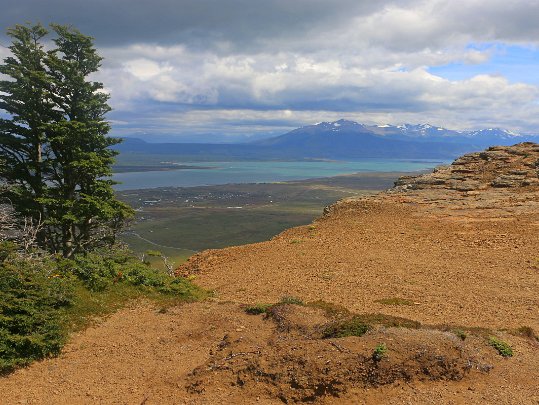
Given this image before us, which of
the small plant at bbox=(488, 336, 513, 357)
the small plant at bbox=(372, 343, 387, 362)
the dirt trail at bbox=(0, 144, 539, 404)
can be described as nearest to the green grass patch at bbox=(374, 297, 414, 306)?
the dirt trail at bbox=(0, 144, 539, 404)

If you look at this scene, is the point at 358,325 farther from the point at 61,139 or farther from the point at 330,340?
the point at 61,139

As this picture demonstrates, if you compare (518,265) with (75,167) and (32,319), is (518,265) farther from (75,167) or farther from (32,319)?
(75,167)

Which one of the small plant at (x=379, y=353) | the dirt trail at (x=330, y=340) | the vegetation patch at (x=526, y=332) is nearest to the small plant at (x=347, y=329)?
the dirt trail at (x=330, y=340)

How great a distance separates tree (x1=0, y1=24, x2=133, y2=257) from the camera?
22562 millimetres

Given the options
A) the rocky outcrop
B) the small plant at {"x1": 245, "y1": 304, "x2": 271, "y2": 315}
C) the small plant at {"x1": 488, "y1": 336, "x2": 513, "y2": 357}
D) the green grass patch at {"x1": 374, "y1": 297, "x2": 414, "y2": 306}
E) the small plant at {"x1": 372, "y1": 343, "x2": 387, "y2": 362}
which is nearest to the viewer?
the small plant at {"x1": 372, "y1": 343, "x2": 387, "y2": 362}

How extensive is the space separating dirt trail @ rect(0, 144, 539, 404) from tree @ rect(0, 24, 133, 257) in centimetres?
719

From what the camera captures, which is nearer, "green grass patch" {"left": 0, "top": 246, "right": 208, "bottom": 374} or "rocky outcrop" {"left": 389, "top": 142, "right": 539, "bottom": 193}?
"green grass patch" {"left": 0, "top": 246, "right": 208, "bottom": 374}

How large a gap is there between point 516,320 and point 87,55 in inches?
1009

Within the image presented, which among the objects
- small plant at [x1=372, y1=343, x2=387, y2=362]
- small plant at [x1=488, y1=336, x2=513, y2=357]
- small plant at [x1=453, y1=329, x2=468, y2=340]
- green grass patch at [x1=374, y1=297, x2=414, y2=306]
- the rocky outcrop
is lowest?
green grass patch at [x1=374, y1=297, x2=414, y2=306]

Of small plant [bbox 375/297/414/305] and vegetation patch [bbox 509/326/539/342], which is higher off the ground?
vegetation patch [bbox 509/326/539/342]

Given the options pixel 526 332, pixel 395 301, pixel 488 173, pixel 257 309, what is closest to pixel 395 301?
pixel 395 301

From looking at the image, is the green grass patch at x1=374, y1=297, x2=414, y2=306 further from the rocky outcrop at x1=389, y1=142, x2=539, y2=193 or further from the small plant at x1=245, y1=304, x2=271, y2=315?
the rocky outcrop at x1=389, y1=142, x2=539, y2=193

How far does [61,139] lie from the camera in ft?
71.5

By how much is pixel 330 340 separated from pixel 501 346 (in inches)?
170
